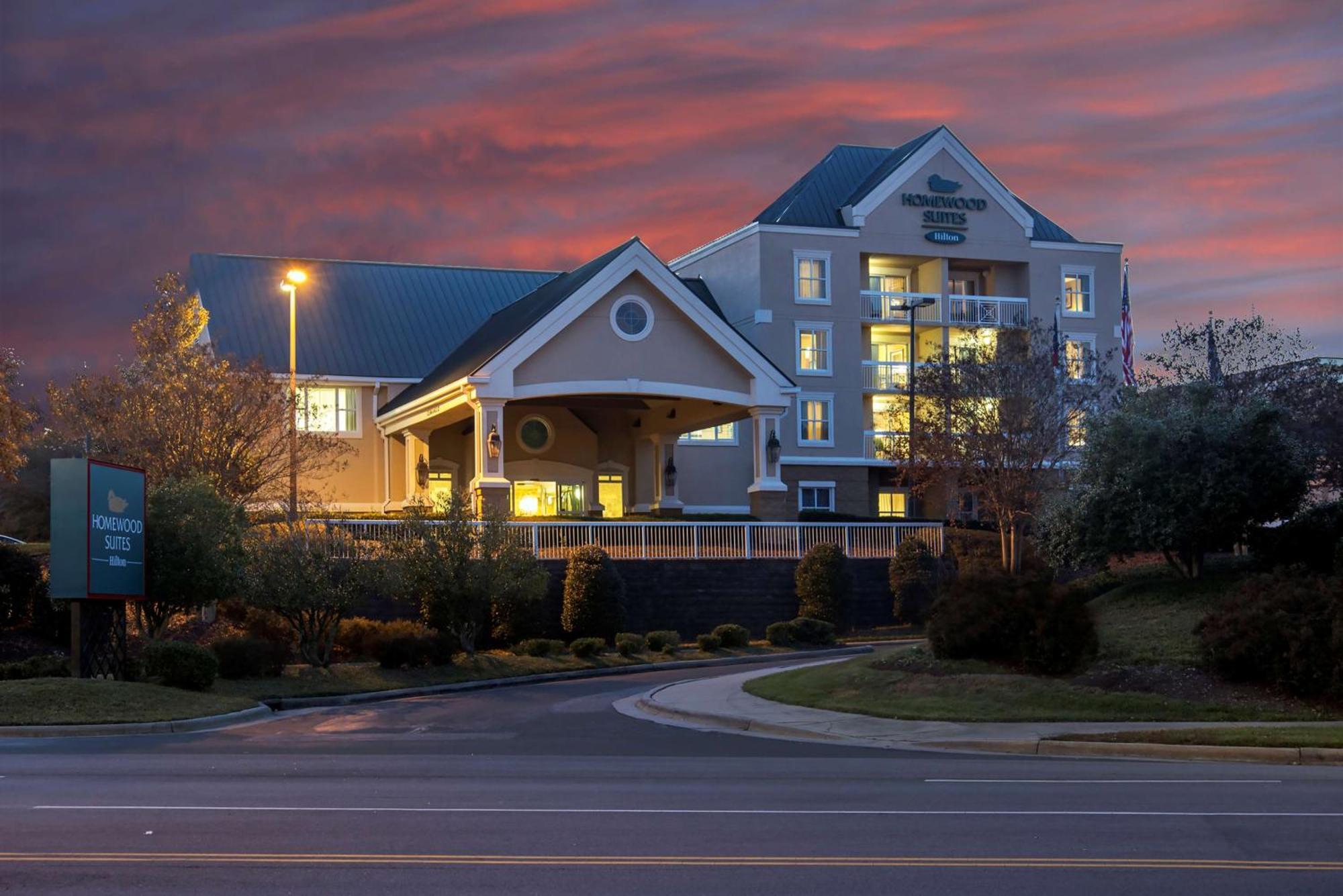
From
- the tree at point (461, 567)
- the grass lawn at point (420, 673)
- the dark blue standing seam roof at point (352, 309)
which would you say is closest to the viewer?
the grass lawn at point (420, 673)

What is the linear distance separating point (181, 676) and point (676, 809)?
14894 millimetres

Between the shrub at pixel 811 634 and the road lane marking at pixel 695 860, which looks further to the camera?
the shrub at pixel 811 634

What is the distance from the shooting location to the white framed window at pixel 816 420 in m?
56.9

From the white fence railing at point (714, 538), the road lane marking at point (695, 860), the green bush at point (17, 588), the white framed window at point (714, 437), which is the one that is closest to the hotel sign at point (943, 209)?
the white framed window at point (714, 437)

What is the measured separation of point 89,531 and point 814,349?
36.8 meters

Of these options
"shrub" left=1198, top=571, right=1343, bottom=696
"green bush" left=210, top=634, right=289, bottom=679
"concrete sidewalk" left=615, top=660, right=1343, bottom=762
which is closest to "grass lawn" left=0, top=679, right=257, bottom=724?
"green bush" left=210, top=634, right=289, bottom=679

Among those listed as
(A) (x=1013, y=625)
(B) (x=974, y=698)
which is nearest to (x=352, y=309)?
(A) (x=1013, y=625)

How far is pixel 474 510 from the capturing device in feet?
125

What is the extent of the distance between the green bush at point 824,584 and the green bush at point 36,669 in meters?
18.6

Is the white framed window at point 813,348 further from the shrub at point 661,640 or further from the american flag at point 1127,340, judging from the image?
the shrub at point 661,640

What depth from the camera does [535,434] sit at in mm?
47938

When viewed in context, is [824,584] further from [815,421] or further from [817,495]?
[815,421]

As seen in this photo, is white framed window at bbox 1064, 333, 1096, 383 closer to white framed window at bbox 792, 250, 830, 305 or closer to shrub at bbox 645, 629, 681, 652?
white framed window at bbox 792, 250, 830, 305

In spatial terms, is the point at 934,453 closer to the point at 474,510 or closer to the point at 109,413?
the point at 474,510
